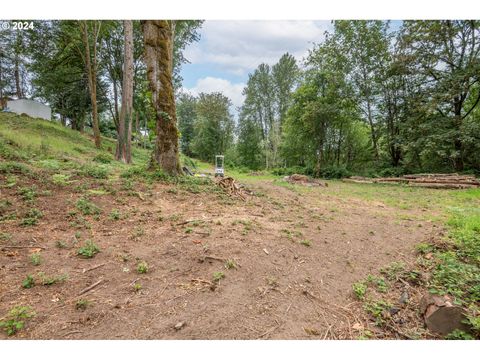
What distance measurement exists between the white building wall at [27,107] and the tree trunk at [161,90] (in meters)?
17.5

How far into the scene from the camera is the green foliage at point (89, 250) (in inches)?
106

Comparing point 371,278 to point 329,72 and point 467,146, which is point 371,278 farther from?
point 329,72

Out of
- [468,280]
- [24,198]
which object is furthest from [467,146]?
[24,198]

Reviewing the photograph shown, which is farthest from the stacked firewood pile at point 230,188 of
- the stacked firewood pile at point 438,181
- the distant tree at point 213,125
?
the distant tree at point 213,125

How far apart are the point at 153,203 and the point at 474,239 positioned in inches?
208

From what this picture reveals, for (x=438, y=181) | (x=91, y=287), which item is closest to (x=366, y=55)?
(x=438, y=181)

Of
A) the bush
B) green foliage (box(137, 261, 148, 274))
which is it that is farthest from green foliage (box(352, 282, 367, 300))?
the bush

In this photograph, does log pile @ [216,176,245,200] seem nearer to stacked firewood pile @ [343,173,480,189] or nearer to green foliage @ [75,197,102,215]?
green foliage @ [75,197,102,215]

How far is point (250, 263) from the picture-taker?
2799 millimetres

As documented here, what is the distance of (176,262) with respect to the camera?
273cm

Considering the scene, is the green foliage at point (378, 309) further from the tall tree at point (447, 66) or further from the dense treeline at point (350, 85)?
the tall tree at point (447, 66)

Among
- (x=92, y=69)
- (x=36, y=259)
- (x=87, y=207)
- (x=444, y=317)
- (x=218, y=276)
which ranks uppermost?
(x=92, y=69)

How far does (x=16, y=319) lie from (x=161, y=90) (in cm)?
570

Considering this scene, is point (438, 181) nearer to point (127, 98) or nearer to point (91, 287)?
point (127, 98)
